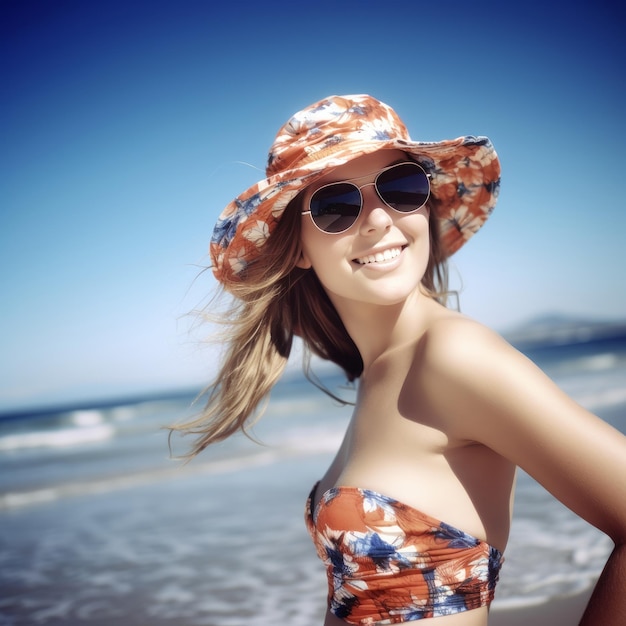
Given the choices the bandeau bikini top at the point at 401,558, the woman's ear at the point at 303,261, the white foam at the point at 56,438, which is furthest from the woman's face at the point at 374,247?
the white foam at the point at 56,438

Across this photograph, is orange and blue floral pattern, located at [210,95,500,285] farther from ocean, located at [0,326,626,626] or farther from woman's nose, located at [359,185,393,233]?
ocean, located at [0,326,626,626]

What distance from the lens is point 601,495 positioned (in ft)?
4.95

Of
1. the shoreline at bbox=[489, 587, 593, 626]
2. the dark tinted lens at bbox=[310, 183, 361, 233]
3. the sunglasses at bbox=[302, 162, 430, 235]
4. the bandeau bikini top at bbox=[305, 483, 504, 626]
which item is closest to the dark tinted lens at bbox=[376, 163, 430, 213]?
the sunglasses at bbox=[302, 162, 430, 235]

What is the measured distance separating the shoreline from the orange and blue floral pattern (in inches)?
102

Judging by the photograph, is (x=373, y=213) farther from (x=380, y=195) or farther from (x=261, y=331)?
(x=261, y=331)

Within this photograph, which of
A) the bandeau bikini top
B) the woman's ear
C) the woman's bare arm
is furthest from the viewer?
the woman's ear

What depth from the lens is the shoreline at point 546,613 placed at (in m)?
3.72

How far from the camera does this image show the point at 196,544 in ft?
18.9

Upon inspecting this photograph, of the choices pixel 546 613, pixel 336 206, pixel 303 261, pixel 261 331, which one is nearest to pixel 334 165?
pixel 336 206

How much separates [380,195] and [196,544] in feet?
15.3

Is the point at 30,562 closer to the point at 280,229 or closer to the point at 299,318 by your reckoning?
the point at 299,318

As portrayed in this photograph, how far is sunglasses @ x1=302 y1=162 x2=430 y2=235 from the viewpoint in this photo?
2.22 meters

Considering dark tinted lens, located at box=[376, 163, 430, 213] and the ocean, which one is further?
the ocean

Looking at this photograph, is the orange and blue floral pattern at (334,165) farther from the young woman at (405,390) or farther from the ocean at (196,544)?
the ocean at (196,544)
